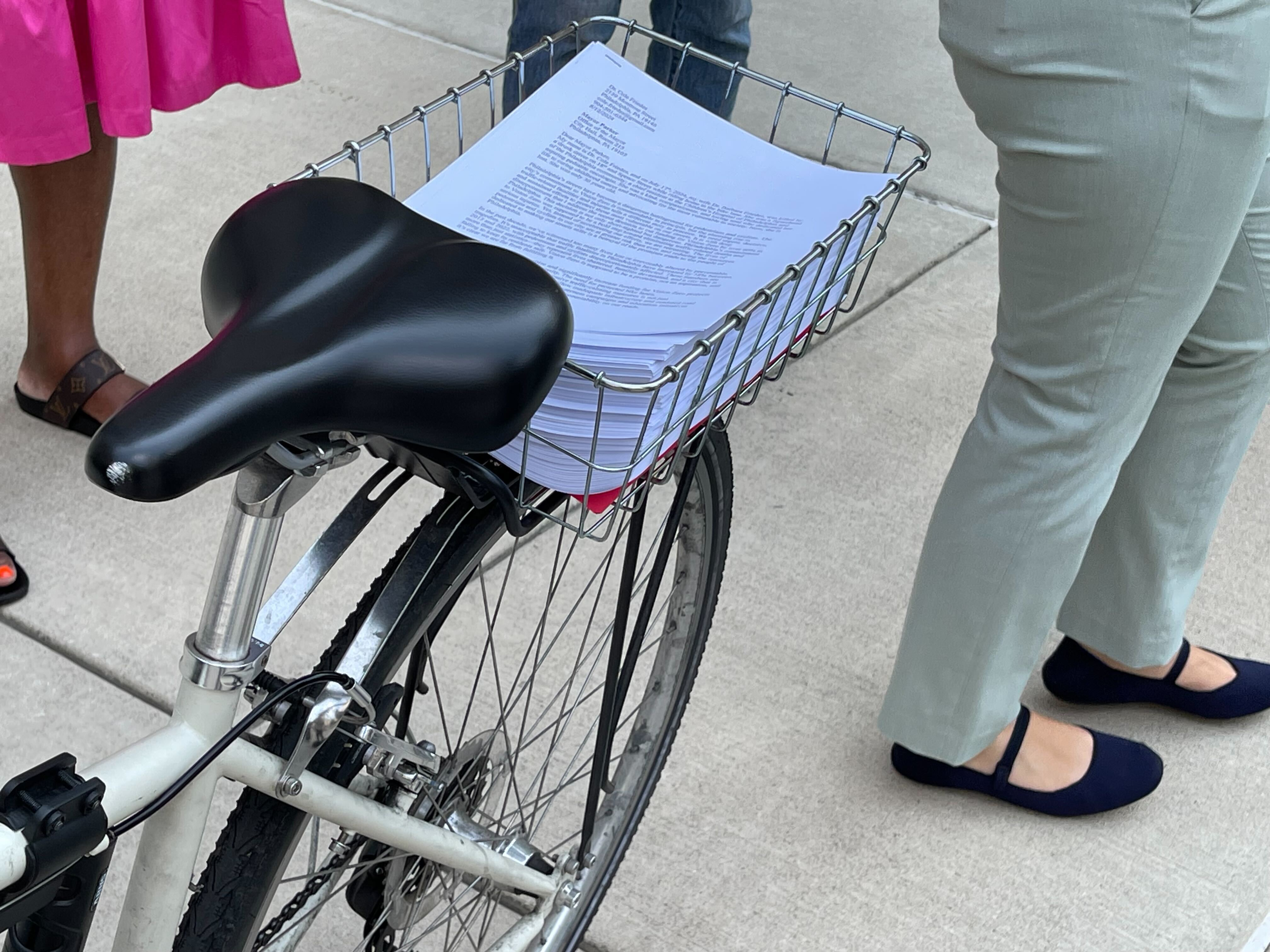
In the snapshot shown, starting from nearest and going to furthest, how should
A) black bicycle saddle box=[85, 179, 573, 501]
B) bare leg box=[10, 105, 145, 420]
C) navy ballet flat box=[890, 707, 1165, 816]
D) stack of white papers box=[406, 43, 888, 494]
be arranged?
black bicycle saddle box=[85, 179, 573, 501], stack of white papers box=[406, 43, 888, 494], navy ballet flat box=[890, 707, 1165, 816], bare leg box=[10, 105, 145, 420]

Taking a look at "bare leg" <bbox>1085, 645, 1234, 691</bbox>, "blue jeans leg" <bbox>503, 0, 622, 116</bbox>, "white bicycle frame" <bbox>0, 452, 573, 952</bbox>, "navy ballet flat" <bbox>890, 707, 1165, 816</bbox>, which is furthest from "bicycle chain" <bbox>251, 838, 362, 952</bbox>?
"blue jeans leg" <bbox>503, 0, 622, 116</bbox>

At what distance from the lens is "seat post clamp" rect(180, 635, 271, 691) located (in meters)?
0.80

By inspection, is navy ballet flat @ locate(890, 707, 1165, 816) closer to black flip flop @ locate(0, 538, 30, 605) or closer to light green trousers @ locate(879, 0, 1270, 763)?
light green trousers @ locate(879, 0, 1270, 763)

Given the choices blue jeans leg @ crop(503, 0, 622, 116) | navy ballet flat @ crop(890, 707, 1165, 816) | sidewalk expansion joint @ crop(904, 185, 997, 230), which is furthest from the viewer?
sidewalk expansion joint @ crop(904, 185, 997, 230)

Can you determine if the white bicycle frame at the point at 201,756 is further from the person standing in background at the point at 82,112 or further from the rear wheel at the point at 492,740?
the person standing in background at the point at 82,112

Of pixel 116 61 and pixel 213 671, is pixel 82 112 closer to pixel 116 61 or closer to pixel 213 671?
pixel 116 61

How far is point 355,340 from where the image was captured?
736mm

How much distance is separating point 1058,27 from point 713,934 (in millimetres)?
1030

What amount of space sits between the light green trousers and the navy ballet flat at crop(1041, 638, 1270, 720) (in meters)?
0.08

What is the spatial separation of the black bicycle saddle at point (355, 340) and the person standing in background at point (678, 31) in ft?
3.95

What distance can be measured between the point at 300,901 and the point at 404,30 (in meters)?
2.97

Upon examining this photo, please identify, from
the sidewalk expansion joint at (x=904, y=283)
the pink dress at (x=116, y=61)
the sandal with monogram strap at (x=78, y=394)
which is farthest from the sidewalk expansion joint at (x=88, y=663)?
the sidewalk expansion joint at (x=904, y=283)

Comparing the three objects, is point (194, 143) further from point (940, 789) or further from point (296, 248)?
point (296, 248)

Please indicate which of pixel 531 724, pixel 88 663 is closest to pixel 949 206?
pixel 531 724
